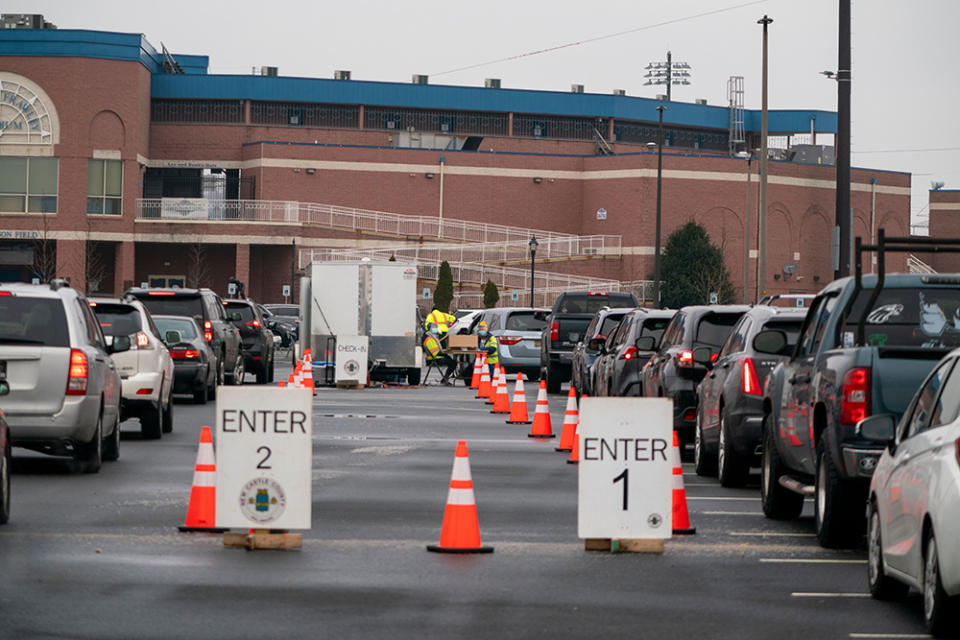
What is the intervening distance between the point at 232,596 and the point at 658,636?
2462 millimetres

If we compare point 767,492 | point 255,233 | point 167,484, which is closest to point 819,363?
point 767,492

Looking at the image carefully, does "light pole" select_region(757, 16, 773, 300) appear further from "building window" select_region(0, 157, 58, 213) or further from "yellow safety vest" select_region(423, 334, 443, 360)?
"building window" select_region(0, 157, 58, 213)

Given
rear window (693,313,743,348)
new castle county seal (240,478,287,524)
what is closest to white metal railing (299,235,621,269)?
rear window (693,313,743,348)

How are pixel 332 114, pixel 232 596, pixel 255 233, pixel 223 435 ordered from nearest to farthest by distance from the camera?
pixel 232 596, pixel 223 435, pixel 255 233, pixel 332 114

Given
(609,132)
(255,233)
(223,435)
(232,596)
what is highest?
(609,132)

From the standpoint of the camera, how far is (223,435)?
10.8 metres

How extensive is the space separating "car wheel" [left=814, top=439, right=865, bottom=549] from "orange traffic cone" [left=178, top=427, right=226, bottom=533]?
4187 millimetres

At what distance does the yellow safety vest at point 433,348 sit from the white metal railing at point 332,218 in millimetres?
45154

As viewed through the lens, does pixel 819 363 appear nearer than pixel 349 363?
Yes

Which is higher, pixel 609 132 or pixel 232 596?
pixel 609 132

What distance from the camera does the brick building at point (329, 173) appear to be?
81.6 m

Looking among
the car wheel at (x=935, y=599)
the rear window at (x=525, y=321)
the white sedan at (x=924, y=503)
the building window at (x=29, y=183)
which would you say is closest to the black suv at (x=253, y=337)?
the rear window at (x=525, y=321)

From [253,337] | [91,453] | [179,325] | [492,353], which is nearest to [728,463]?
[91,453]

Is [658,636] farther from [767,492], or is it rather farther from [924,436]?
[767,492]
